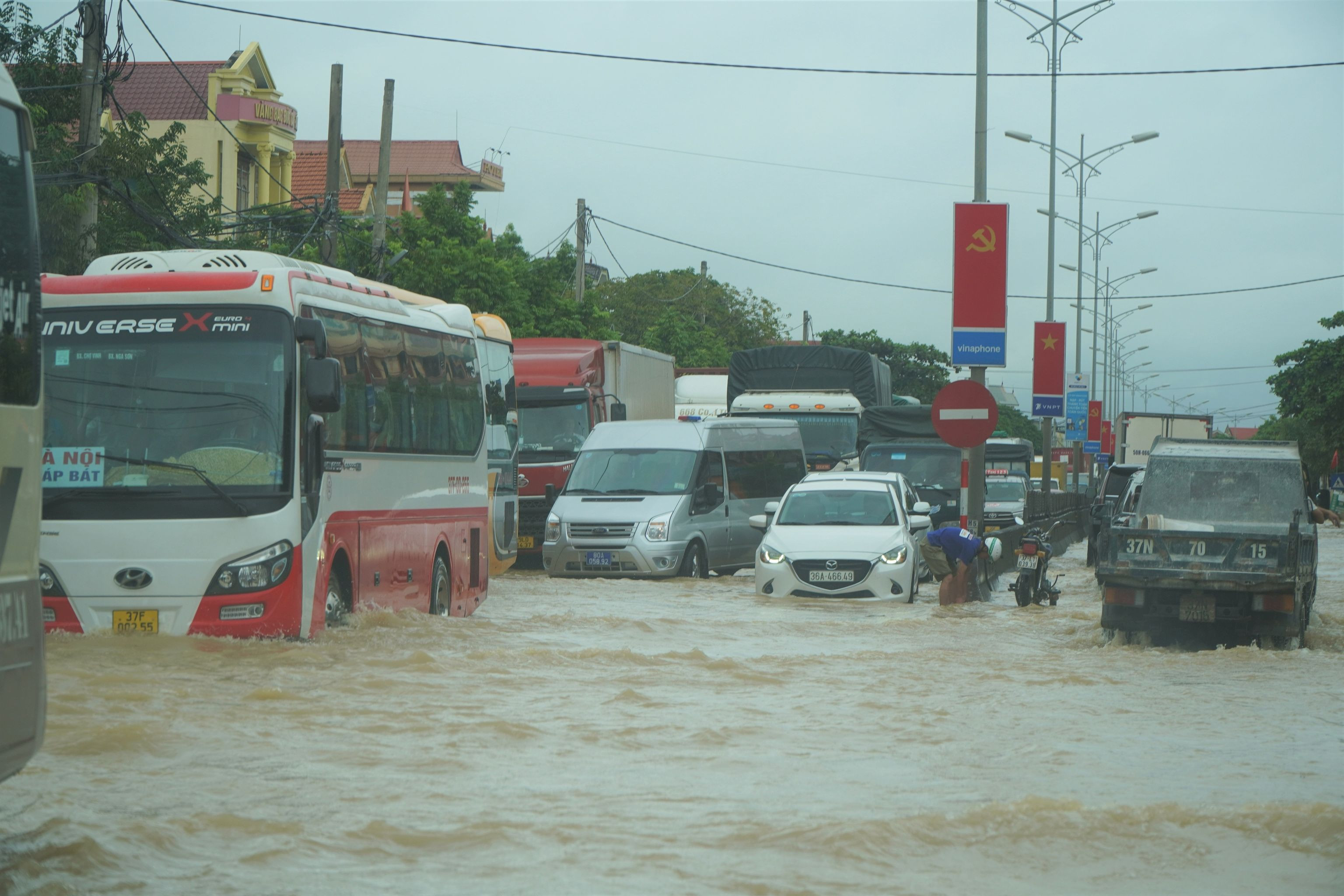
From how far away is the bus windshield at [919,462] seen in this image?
91.4 ft

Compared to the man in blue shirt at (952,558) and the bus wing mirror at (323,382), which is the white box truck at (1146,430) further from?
the bus wing mirror at (323,382)

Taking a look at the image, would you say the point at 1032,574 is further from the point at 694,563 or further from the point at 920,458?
the point at 920,458

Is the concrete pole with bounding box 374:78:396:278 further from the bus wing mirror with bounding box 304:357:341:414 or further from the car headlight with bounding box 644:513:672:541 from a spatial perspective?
the bus wing mirror with bounding box 304:357:341:414

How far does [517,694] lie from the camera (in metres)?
10.0

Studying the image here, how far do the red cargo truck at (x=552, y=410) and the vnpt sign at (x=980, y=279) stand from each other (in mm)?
8198

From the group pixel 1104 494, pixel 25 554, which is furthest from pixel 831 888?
pixel 1104 494

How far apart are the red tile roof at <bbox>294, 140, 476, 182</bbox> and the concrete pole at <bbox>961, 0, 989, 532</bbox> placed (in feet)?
236

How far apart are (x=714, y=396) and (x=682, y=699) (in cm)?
2902

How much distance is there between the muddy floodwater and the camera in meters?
5.88

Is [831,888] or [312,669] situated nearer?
[831,888]

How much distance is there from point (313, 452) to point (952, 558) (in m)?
8.95

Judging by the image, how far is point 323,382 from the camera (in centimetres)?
1019

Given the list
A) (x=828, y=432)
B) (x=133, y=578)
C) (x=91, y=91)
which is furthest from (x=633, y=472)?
(x=133, y=578)

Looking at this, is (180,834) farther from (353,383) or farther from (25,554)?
(353,383)
